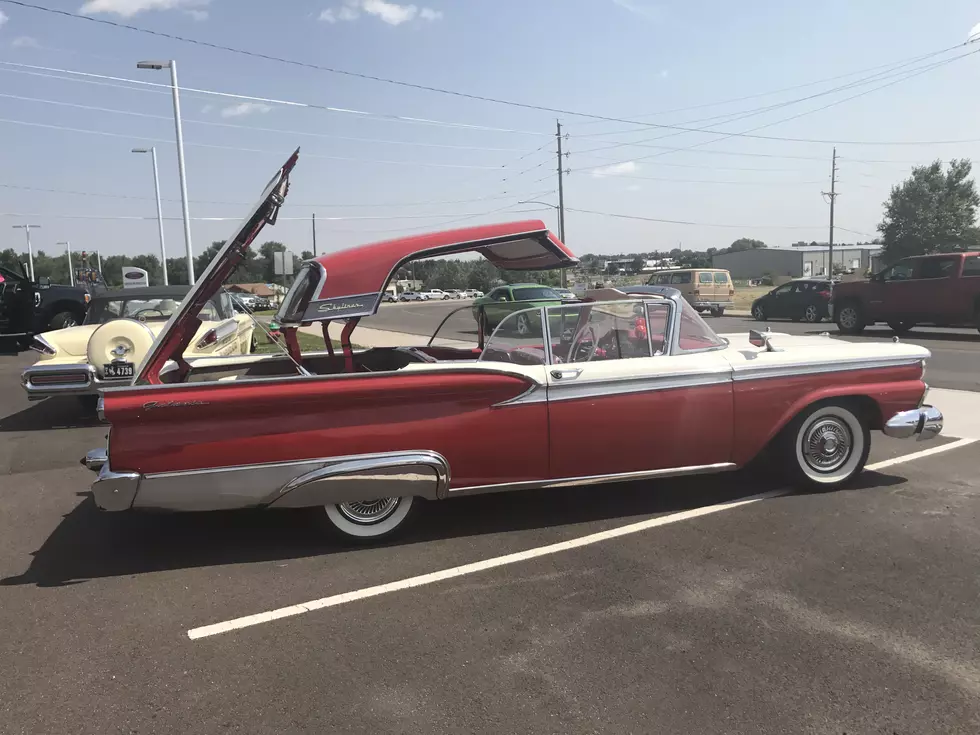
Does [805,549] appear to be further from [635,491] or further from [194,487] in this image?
[194,487]

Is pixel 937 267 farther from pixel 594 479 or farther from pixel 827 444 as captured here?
pixel 594 479

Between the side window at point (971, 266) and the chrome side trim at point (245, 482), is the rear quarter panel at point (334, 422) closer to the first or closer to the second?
the chrome side trim at point (245, 482)

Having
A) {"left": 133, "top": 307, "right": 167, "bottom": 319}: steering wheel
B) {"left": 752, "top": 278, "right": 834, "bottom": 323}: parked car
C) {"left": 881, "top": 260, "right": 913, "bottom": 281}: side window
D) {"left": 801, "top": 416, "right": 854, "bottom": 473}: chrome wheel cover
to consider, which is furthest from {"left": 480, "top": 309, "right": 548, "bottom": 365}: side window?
{"left": 752, "top": 278, "right": 834, "bottom": 323}: parked car

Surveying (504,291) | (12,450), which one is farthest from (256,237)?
(504,291)

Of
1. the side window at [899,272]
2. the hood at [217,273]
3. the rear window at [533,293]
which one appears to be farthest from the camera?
the rear window at [533,293]

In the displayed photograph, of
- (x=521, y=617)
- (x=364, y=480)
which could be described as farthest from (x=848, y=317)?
(x=521, y=617)

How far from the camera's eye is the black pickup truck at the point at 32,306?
14898 mm

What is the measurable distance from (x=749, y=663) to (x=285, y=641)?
202 cm

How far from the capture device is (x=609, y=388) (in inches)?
172

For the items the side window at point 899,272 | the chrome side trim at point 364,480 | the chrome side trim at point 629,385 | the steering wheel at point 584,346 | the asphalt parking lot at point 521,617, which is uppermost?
the side window at point 899,272

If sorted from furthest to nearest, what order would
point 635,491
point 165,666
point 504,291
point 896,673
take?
point 504,291, point 635,491, point 165,666, point 896,673

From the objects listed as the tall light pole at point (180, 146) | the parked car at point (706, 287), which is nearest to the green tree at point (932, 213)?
the parked car at point (706, 287)

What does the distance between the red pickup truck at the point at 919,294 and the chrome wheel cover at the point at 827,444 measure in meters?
12.6

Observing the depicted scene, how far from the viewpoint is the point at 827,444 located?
16.2 ft
